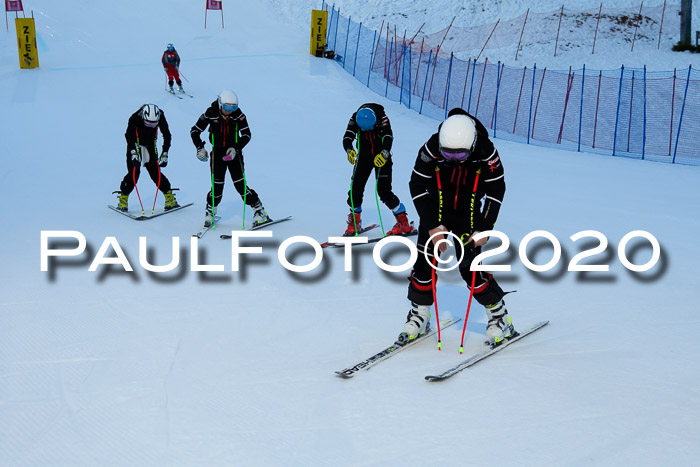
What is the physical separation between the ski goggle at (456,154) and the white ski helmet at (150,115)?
5566mm

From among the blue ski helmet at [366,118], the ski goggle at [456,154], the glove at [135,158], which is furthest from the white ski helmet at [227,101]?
the ski goggle at [456,154]

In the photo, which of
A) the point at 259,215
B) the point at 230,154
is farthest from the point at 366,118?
the point at 259,215

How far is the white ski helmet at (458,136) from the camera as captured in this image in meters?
4.16

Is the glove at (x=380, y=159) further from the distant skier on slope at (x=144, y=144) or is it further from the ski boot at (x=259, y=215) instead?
the distant skier on slope at (x=144, y=144)

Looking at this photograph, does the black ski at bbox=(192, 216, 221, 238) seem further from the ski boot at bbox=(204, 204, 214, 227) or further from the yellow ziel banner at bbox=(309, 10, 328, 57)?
the yellow ziel banner at bbox=(309, 10, 328, 57)

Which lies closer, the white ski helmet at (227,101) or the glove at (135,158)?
the white ski helmet at (227,101)

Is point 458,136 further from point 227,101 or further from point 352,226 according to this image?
point 227,101

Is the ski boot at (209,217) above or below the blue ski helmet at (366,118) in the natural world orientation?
below

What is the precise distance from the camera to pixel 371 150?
7.71 metres

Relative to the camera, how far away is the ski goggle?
4.19 m

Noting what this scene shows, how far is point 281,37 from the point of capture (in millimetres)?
26000

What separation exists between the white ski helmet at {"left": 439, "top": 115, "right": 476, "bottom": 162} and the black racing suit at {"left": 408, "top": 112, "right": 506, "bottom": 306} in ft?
0.41

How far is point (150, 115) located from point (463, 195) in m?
5.52

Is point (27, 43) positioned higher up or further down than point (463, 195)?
higher up
